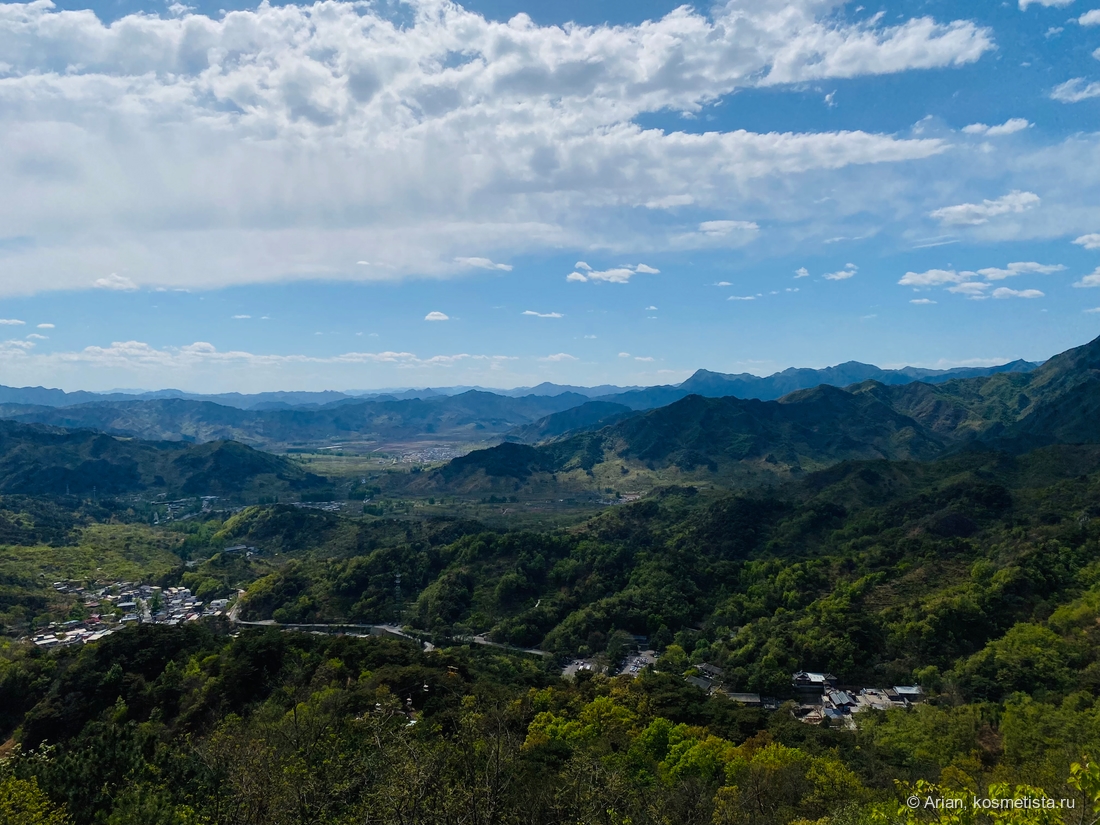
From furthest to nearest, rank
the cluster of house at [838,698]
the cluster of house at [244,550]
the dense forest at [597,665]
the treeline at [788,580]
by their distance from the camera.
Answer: the cluster of house at [244,550], the treeline at [788,580], the cluster of house at [838,698], the dense forest at [597,665]

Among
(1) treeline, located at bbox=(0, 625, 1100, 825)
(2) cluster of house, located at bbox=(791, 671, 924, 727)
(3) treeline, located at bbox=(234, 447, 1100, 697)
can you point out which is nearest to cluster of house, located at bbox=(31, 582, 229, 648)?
(3) treeline, located at bbox=(234, 447, 1100, 697)

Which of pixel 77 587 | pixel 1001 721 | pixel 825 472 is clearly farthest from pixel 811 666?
pixel 77 587

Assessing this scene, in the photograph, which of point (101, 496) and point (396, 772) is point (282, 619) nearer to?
point (396, 772)

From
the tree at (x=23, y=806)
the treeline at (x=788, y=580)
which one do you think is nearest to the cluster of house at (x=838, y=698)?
the treeline at (x=788, y=580)

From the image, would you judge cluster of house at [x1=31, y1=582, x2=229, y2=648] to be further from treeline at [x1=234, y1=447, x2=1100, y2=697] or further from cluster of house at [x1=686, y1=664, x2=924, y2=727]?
cluster of house at [x1=686, y1=664, x2=924, y2=727]

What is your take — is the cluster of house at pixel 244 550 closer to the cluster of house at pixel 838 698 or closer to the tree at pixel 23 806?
the cluster of house at pixel 838 698

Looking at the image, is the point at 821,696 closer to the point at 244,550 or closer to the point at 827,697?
the point at 827,697
